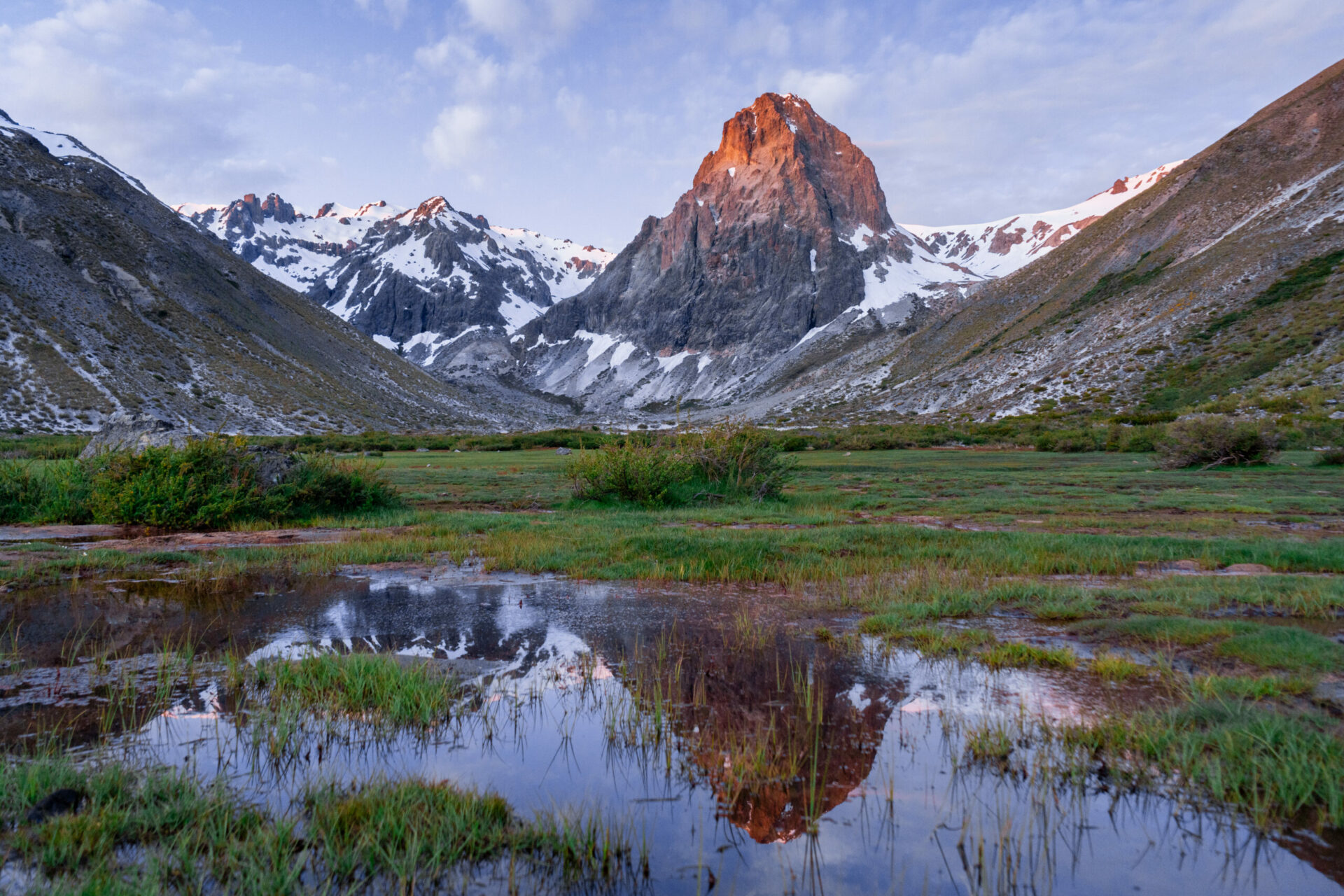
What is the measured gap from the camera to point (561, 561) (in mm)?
11430

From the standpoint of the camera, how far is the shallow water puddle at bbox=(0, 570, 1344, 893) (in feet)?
11.7

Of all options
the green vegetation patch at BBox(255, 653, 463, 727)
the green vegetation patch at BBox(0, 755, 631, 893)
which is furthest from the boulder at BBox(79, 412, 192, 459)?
the green vegetation patch at BBox(0, 755, 631, 893)

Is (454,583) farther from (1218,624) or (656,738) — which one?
(1218,624)

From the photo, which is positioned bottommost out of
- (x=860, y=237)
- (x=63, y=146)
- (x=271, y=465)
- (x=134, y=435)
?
(x=271, y=465)

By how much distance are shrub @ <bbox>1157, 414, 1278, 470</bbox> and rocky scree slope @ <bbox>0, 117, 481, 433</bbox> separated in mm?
63715

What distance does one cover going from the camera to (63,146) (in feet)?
310

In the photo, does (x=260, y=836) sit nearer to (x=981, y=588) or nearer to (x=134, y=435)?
(x=981, y=588)

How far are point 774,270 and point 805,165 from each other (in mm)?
29903

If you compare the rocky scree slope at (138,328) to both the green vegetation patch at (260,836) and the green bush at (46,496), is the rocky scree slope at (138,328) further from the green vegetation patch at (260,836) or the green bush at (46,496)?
the green vegetation patch at (260,836)

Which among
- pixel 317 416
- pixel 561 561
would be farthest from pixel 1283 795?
pixel 317 416

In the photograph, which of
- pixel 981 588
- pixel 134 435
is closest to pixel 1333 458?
pixel 981 588

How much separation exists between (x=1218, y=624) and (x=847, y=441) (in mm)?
46248

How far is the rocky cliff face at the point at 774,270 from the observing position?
168 m

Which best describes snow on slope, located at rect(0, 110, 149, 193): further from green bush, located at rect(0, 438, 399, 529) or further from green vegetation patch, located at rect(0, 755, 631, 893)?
green vegetation patch, located at rect(0, 755, 631, 893)
